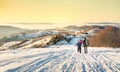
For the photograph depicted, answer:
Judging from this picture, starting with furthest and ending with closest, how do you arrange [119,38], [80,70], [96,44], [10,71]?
1. [96,44]
2. [119,38]
3. [80,70]
4. [10,71]

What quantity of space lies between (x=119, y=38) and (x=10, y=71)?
2885 inches

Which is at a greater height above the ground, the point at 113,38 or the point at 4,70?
the point at 4,70

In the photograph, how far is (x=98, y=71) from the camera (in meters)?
16.2

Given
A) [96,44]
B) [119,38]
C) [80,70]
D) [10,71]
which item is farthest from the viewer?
[96,44]

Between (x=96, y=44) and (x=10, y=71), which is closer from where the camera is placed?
(x=10, y=71)

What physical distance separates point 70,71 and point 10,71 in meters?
3.28

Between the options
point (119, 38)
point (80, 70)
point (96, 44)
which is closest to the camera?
point (80, 70)

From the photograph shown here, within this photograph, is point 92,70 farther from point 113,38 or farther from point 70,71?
point 113,38

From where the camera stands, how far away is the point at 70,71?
625 inches

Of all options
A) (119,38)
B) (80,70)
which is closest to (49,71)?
(80,70)

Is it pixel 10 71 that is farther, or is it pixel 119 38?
pixel 119 38

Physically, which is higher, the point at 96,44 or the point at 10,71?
the point at 10,71

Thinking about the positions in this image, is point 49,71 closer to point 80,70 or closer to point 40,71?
point 40,71

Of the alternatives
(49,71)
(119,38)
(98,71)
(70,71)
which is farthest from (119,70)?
(119,38)
